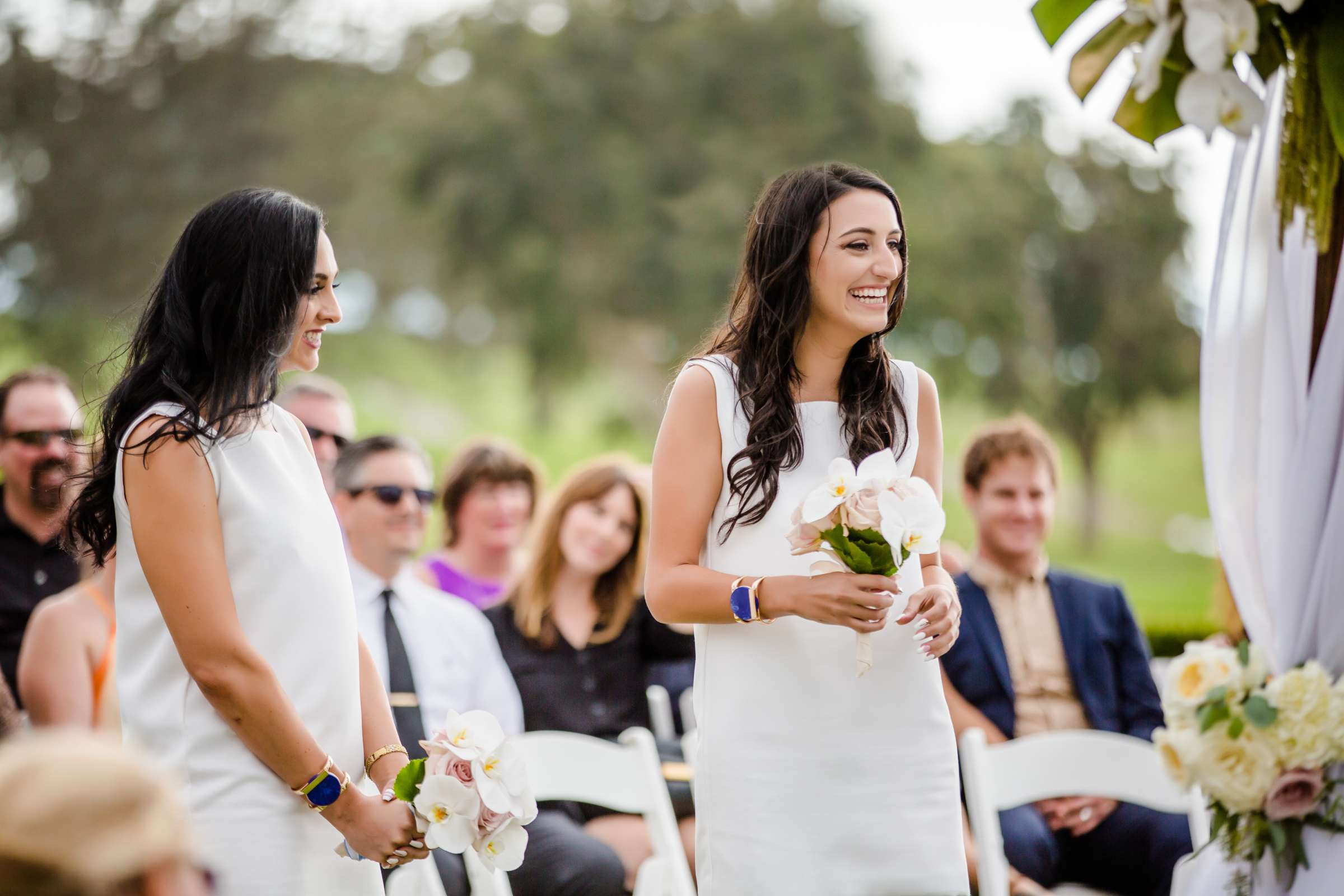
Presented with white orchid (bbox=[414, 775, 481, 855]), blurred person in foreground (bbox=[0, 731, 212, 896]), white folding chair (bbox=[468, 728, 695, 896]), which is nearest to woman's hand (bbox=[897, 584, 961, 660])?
white orchid (bbox=[414, 775, 481, 855])

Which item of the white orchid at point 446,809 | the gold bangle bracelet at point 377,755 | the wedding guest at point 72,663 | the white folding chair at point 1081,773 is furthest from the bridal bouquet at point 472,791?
the wedding guest at point 72,663

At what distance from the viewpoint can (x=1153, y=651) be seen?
934 centimetres

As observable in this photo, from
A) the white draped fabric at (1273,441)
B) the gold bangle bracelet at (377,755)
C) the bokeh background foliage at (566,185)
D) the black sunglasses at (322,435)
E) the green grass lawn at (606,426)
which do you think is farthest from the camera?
the green grass lawn at (606,426)

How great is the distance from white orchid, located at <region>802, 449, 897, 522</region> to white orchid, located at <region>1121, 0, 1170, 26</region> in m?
0.85

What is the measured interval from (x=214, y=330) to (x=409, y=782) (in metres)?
0.92

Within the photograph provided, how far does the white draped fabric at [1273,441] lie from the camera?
2.22 m

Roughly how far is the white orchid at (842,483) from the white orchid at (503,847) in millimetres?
814

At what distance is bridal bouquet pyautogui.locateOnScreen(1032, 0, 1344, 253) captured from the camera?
2023 mm

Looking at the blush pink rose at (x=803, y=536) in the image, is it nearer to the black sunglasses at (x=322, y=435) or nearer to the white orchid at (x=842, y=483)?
the white orchid at (x=842, y=483)

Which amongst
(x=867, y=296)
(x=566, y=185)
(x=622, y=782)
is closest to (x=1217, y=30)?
(x=867, y=296)

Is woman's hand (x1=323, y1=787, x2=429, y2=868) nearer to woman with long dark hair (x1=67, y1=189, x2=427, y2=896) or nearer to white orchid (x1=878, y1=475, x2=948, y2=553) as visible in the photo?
woman with long dark hair (x1=67, y1=189, x2=427, y2=896)

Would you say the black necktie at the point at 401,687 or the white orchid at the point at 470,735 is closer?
the white orchid at the point at 470,735

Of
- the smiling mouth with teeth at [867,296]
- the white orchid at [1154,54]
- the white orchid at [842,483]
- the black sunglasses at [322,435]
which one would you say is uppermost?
the white orchid at [1154,54]

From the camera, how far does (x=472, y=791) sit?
7.59 feet
